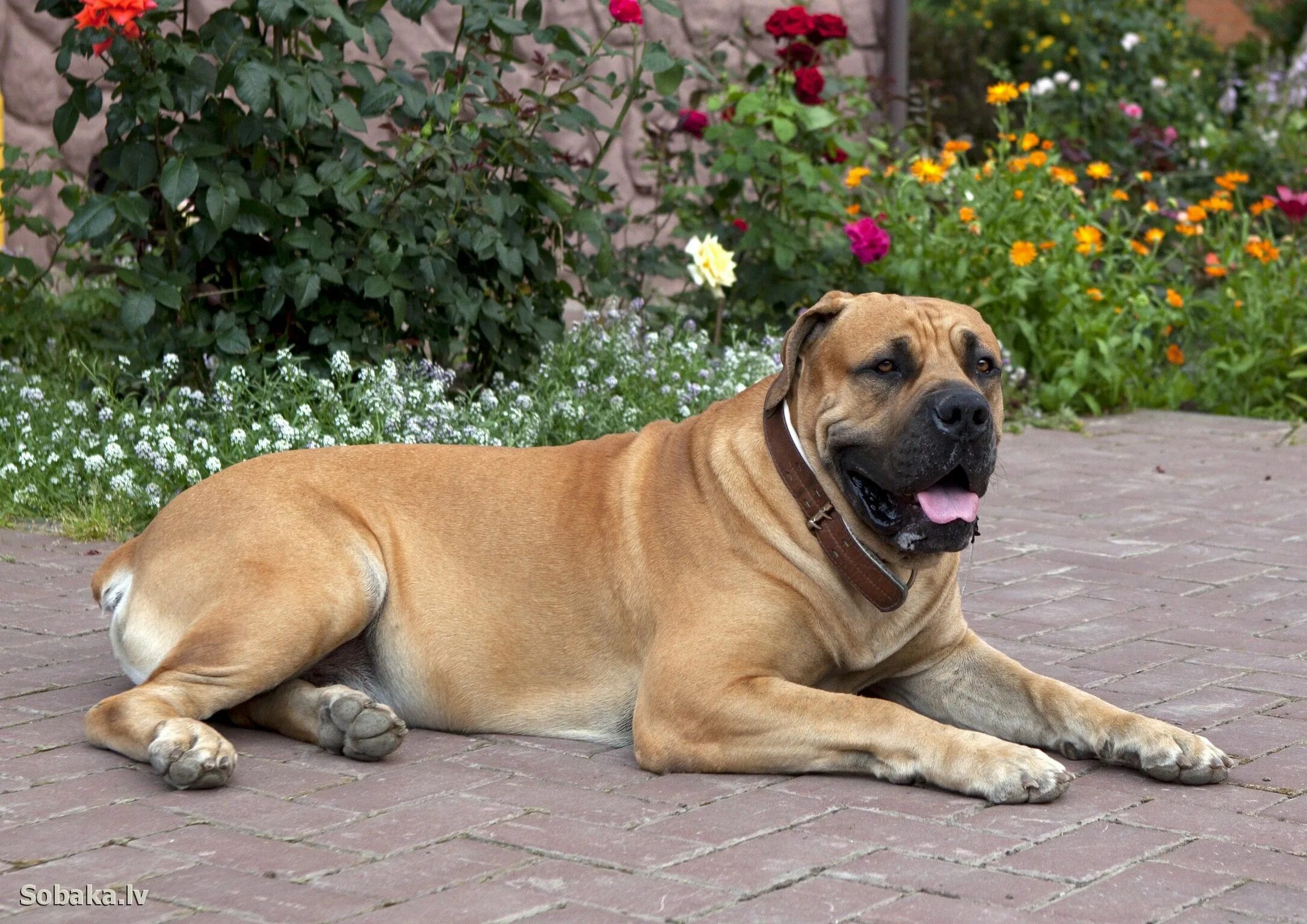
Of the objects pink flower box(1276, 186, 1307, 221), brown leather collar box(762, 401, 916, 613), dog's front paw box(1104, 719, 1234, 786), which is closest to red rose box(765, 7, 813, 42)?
pink flower box(1276, 186, 1307, 221)

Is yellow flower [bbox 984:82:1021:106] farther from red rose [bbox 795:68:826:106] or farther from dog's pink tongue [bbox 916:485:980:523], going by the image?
dog's pink tongue [bbox 916:485:980:523]

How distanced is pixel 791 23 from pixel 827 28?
0.19 metres

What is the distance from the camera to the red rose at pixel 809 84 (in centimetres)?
812

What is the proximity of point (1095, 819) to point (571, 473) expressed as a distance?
1546mm

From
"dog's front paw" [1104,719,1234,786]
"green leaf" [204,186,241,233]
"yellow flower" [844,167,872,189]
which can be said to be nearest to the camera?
"dog's front paw" [1104,719,1234,786]

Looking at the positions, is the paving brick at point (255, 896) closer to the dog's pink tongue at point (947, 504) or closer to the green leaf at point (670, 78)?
the dog's pink tongue at point (947, 504)

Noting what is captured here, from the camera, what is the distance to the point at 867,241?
7.92 m

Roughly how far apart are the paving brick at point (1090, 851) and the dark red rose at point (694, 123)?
5.36 m

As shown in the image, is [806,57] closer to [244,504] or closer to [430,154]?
[430,154]

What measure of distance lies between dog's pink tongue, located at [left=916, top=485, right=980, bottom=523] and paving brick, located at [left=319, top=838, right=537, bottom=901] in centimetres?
121

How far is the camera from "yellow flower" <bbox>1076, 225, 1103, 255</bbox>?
334 inches

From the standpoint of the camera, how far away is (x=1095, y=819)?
132 inches

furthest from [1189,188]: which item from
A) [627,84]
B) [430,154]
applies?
[430,154]

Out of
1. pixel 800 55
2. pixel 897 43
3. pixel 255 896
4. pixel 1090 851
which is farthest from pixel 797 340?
pixel 897 43
